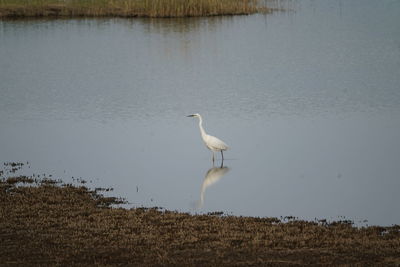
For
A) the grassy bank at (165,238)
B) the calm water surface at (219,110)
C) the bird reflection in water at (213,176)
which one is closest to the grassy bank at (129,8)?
the calm water surface at (219,110)

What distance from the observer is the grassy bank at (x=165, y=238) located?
10625 millimetres

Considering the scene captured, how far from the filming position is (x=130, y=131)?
905 inches

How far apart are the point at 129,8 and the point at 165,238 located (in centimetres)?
4150

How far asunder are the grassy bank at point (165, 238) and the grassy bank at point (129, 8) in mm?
36126

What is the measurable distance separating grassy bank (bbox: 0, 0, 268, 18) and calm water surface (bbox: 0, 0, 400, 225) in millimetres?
1707

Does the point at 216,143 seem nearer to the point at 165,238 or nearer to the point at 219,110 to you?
the point at 219,110

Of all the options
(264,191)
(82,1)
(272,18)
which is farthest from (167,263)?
(82,1)

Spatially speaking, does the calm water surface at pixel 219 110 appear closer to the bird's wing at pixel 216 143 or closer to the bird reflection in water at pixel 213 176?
the bird reflection in water at pixel 213 176

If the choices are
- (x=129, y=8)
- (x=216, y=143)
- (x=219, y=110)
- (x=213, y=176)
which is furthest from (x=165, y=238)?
(x=129, y=8)

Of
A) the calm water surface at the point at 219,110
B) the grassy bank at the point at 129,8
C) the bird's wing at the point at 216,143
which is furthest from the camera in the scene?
the grassy bank at the point at 129,8

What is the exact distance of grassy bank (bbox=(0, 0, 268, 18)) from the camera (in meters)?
50.2

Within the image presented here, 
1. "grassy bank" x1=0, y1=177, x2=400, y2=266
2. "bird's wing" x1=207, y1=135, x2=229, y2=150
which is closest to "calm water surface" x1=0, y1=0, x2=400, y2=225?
"bird's wing" x1=207, y1=135, x2=229, y2=150

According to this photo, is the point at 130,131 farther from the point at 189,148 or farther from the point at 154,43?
the point at 154,43

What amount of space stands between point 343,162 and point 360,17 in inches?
1276
